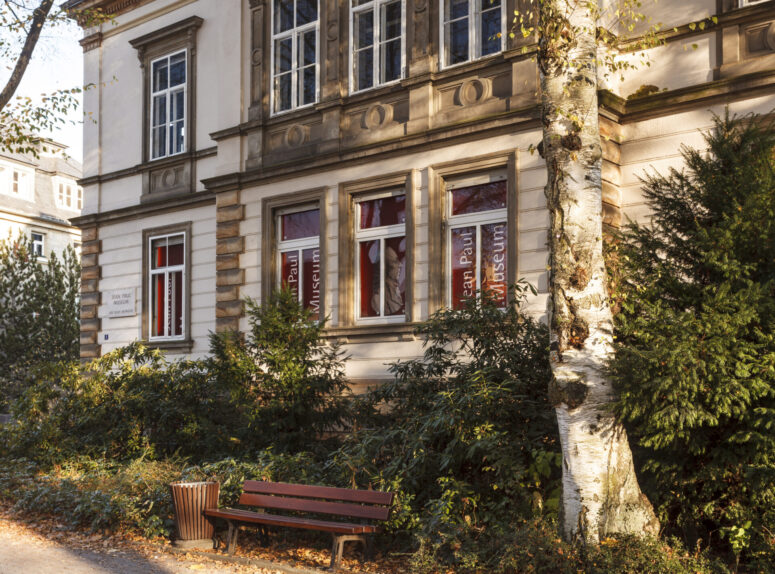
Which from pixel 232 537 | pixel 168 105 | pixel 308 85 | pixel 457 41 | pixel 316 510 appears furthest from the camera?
pixel 168 105

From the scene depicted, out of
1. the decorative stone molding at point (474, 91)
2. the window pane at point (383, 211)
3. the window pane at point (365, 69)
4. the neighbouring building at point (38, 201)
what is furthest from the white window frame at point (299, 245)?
the neighbouring building at point (38, 201)

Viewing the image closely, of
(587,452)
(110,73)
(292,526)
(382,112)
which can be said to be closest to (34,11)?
(110,73)

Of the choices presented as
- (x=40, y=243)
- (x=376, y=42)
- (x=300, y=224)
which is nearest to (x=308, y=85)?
(x=376, y=42)

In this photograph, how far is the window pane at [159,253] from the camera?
61.7ft

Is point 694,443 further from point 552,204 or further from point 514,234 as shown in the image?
point 514,234

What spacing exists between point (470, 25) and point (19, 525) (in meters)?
9.29

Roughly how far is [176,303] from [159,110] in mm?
4210

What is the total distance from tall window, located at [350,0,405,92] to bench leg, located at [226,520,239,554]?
8.48 metres

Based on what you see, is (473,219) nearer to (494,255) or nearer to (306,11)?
(494,255)

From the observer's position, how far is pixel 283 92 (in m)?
16.3

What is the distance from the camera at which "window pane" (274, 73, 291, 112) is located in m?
16.2

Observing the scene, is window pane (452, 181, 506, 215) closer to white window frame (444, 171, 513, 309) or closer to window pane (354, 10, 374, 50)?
white window frame (444, 171, 513, 309)

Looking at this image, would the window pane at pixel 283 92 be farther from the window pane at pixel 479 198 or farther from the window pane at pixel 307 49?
the window pane at pixel 479 198

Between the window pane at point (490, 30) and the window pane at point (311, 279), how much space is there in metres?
4.58
